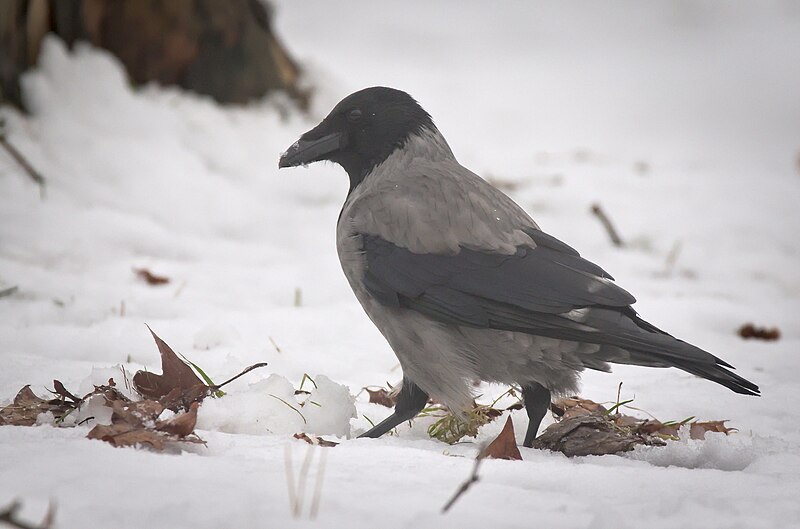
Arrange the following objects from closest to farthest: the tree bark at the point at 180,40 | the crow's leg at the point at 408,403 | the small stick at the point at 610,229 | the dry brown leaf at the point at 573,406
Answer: the crow's leg at the point at 408,403 → the dry brown leaf at the point at 573,406 → the small stick at the point at 610,229 → the tree bark at the point at 180,40

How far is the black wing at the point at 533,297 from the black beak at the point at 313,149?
2.35ft

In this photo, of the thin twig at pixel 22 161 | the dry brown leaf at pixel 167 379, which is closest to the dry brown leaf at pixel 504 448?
the dry brown leaf at pixel 167 379

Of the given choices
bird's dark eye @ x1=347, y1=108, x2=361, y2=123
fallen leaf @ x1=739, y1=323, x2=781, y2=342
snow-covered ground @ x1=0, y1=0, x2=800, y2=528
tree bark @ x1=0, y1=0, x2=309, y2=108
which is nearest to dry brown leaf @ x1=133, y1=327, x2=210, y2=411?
snow-covered ground @ x1=0, y1=0, x2=800, y2=528

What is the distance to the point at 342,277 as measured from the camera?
549cm

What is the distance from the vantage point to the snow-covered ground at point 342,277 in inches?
82.9

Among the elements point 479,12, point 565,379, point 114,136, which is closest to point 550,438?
point 565,379

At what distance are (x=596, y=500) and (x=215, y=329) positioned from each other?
2295mm

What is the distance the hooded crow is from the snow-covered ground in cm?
24

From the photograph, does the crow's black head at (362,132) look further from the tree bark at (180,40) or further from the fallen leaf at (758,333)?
the tree bark at (180,40)

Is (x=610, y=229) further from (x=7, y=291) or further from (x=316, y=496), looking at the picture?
(x=316, y=496)

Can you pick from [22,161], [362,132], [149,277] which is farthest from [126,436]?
[22,161]

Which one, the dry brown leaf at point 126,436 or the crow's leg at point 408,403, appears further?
the crow's leg at point 408,403

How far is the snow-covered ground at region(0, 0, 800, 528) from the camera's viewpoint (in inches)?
82.9

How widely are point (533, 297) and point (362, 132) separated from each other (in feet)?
4.01
